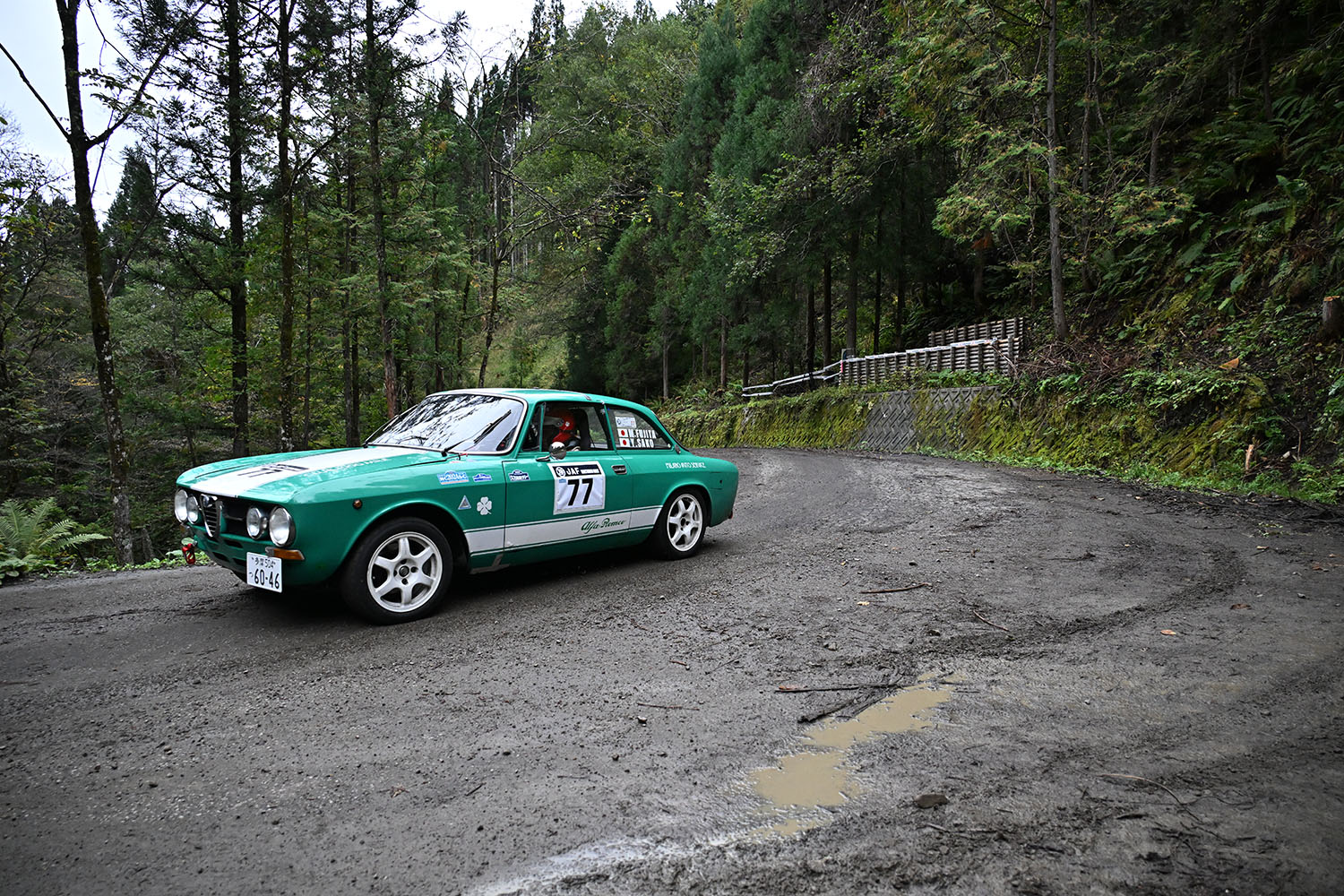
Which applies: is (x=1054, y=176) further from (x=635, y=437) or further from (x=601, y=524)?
(x=601, y=524)

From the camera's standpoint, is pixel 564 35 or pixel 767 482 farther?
pixel 564 35

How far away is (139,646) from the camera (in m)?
3.99

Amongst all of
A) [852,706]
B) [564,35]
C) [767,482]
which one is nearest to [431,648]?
[852,706]

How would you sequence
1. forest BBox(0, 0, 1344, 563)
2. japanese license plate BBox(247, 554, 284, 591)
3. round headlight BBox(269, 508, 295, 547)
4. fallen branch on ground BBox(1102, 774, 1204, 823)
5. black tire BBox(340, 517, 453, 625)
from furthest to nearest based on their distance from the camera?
forest BBox(0, 0, 1344, 563), black tire BBox(340, 517, 453, 625), japanese license plate BBox(247, 554, 284, 591), round headlight BBox(269, 508, 295, 547), fallen branch on ground BBox(1102, 774, 1204, 823)

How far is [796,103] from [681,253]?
34.7 feet

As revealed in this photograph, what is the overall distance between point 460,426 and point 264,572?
5.75 feet

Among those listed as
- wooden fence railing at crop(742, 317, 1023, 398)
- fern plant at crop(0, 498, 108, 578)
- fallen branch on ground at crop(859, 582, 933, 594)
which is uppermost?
wooden fence railing at crop(742, 317, 1023, 398)

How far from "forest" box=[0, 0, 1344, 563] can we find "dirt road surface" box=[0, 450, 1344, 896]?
17.8 ft

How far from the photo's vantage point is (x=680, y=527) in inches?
251

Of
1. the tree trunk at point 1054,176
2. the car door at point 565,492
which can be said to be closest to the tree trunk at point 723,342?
the tree trunk at point 1054,176

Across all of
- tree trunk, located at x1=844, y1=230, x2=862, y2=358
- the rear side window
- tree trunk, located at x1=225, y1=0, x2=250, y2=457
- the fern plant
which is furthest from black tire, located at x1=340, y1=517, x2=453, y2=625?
tree trunk, located at x1=844, y1=230, x2=862, y2=358

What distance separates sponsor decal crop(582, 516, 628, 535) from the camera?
5512 mm

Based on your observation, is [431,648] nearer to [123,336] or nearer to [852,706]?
[852,706]

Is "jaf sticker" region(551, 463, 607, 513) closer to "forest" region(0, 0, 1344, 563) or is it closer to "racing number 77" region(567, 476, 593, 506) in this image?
"racing number 77" region(567, 476, 593, 506)
